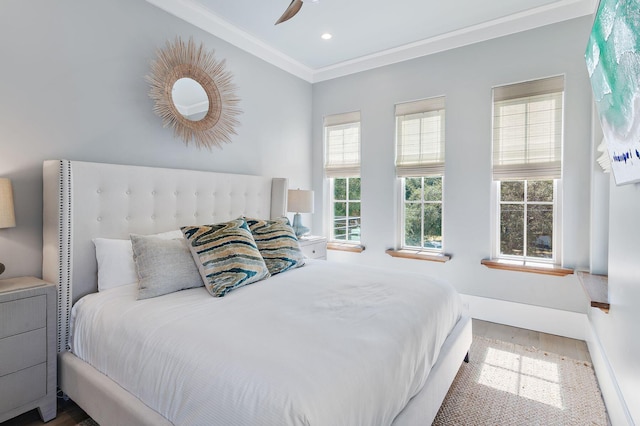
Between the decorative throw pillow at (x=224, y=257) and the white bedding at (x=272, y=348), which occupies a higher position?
the decorative throw pillow at (x=224, y=257)

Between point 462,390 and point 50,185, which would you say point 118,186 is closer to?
point 50,185

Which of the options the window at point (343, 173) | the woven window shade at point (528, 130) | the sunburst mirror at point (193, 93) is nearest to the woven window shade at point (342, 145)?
the window at point (343, 173)

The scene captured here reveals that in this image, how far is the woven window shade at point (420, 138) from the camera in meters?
3.51

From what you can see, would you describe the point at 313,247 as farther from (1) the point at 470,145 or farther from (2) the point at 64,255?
(2) the point at 64,255

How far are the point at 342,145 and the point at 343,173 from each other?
0.37 m

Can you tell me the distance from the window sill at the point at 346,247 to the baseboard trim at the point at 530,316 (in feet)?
4.14

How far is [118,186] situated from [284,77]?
7.92ft

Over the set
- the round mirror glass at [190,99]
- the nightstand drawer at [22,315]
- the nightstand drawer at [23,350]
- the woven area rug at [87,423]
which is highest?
the round mirror glass at [190,99]

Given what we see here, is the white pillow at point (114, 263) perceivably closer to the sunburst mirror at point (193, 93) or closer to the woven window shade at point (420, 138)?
the sunburst mirror at point (193, 93)

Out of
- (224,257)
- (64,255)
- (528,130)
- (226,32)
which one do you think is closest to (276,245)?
(224,257)

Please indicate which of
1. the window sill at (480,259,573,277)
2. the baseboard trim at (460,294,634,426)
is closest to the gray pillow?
the baseboard trim at (460,294,634,426)

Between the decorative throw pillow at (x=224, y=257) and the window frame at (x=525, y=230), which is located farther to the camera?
the window frame at (x=525, y=230)

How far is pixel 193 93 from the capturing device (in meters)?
2.86

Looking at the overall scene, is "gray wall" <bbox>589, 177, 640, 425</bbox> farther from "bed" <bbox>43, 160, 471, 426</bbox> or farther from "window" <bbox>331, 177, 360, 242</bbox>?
"window" <bbox>331, 177, 360, 242</bbox>
